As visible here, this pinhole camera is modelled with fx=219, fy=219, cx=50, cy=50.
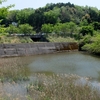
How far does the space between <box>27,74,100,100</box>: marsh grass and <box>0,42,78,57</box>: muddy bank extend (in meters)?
15.7

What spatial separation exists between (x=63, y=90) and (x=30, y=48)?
19564 mm

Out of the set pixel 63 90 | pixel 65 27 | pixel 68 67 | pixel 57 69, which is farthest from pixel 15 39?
pixel 63 90

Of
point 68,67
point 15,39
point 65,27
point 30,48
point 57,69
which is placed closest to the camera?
point 57,69

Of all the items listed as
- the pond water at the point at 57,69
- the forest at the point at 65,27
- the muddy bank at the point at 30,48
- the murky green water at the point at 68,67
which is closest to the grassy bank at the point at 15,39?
the forest at the point at 65,27

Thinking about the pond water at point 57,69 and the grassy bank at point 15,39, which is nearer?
the pond water at point 57,69

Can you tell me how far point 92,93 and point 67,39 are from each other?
30.7 metres

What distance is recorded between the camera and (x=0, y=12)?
23.3ft

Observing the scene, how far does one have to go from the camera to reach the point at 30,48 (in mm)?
26016

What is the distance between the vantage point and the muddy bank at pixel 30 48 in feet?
77.6

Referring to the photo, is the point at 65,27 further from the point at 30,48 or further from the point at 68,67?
the point at 68,67

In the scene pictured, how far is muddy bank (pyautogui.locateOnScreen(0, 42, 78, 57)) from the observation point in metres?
23.6

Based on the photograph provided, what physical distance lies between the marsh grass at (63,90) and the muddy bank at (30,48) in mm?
15732

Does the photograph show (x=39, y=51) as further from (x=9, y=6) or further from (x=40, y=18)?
(x=40, y=18)

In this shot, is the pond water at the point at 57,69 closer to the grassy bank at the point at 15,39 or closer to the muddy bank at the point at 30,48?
the muddy bank at the point at 30,48
